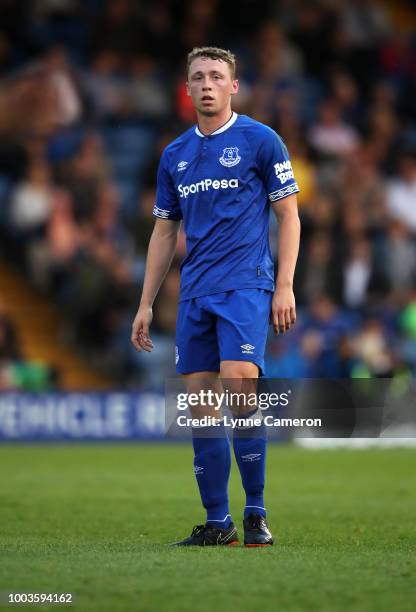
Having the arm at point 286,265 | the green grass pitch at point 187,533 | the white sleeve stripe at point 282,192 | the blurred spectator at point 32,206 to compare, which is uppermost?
the blurred spectator at point 32,206

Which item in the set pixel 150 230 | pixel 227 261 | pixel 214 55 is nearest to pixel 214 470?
pixel 227 261

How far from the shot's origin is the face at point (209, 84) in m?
5.83

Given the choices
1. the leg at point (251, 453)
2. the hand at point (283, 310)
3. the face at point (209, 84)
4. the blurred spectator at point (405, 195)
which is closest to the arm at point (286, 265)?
the hand at point (283, 310)

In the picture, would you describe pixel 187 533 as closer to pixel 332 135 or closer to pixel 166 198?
pixel 166 198

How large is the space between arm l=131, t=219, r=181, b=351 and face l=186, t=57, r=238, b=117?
638mm

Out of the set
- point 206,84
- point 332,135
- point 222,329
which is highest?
point 332,135

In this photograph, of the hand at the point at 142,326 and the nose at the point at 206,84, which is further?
the hand at the point at 142,326

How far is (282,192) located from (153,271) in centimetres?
79

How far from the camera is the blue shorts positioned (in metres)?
5.66

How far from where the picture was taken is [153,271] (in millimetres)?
6180

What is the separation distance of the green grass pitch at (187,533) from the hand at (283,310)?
3.24 feet

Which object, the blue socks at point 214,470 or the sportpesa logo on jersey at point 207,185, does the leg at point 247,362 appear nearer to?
the blue socks at point 214,470

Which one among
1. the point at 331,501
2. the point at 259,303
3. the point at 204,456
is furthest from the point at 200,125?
the point at 331,501

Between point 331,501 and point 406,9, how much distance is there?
1538 cm
